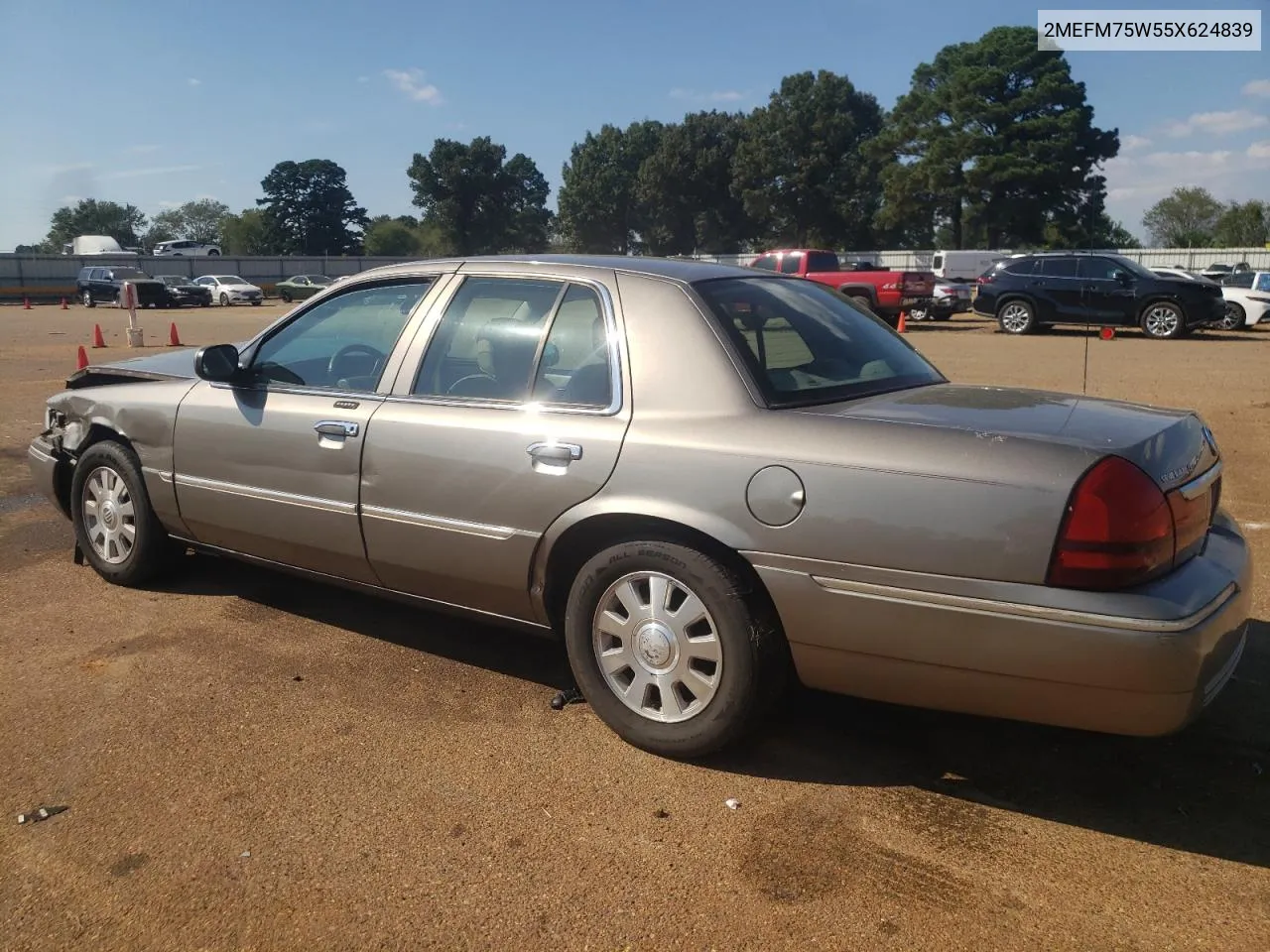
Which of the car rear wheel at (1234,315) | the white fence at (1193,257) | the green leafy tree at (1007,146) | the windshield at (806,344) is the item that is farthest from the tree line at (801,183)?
the windshield at (806,344)

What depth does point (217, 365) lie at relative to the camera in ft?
14.3

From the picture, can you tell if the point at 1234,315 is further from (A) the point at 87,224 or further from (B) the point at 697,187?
(A) the point at 87,224

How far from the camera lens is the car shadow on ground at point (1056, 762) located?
9.59 ft

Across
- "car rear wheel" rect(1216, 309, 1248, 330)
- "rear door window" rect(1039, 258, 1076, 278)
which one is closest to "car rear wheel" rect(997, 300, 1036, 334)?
"rear door window" rect(1039, 258, 1076, 278)

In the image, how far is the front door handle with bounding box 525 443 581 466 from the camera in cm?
337

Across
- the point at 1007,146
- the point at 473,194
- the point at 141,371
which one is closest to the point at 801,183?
the point at 1007,146

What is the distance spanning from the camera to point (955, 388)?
3.71 m

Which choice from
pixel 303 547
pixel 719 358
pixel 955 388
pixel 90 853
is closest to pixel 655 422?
pixel 719 358

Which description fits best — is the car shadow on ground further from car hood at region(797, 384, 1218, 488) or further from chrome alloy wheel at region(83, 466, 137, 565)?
chrome alloy wheel at region(83, 466, 137, 565)

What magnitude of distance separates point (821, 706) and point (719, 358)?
4.47 feet

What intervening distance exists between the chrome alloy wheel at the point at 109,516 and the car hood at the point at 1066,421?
3414mm

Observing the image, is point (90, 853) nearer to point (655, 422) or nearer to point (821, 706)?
point (655, 422)

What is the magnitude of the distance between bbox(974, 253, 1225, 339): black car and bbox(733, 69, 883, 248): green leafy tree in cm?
5029

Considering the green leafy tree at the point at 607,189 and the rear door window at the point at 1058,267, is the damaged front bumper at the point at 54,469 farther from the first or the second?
the green leafy tree at the point at 607,189
